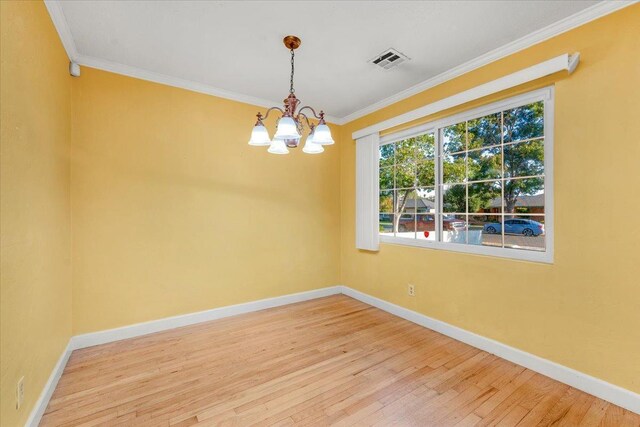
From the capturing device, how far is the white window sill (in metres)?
2.30

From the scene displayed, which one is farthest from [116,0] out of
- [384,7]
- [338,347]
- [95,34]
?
[338,347]

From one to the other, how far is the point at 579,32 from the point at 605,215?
1.33m

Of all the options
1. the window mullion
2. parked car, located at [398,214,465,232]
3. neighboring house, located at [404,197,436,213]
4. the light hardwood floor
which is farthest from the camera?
neighboring house, located at [404,197,436,213]

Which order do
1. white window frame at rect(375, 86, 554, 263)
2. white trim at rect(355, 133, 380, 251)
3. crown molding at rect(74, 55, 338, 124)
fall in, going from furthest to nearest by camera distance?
white trim at rect(355, 133, 380, 251), crown molding at rect(74, 55, 338, 124), white window frame at rect(375, 86, 554, 263)

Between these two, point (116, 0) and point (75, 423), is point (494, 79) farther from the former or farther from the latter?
point (75, 423)

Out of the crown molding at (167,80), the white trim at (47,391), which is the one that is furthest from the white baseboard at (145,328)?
the crown molding at (167,80)

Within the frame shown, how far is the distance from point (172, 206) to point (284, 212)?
1369 millimetres

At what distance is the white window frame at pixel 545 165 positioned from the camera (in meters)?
2.24

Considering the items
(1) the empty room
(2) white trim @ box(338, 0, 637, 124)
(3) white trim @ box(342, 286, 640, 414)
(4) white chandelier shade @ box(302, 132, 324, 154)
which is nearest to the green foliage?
(1) the empty room

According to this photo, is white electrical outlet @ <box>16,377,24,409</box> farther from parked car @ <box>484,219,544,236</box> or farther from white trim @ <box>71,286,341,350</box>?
parked car @ <box>484,219,544,236</box>

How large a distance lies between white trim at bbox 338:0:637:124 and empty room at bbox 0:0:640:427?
0.6 inches

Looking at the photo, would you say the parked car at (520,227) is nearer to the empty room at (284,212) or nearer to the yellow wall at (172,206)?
the empty room at (284,212)

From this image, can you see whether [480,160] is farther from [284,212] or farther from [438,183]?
[284,212]

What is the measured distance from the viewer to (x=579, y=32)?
207 centimetres
